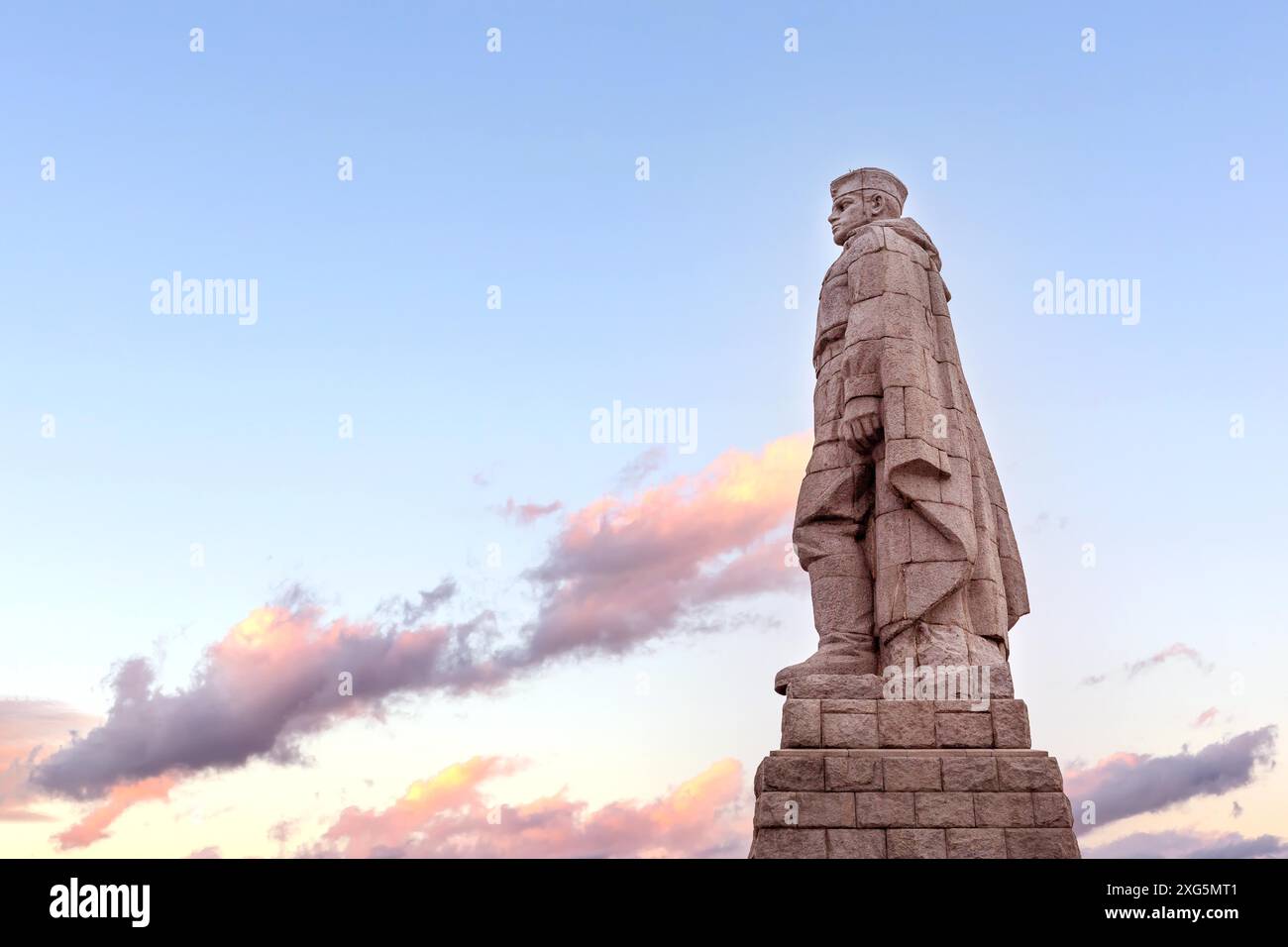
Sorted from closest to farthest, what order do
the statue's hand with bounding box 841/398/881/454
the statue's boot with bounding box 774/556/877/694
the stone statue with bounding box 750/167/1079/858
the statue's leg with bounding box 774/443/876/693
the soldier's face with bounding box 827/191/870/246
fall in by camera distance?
the stone statue with bounding box 750/167/1079/858 < the statue's boot with bounding box 774/556/877/694 < the statue's leg with bounding box 774/443/876/693 < the statue's hand with bounding box 841/398/881/454 < the soldier's face with bounding box 827/191/870/246

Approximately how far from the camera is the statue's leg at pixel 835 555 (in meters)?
12.5

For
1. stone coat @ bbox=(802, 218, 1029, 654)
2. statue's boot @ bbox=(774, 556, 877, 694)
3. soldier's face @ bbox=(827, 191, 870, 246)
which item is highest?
soldier's face @ bbox=(827, 191, 870, 246)

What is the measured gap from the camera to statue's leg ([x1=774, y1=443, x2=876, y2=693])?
491 inches

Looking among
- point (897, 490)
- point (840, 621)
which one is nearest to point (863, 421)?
point (897, 490)

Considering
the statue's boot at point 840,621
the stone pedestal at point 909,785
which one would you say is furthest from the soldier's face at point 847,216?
the stone pedestal at point 909,785

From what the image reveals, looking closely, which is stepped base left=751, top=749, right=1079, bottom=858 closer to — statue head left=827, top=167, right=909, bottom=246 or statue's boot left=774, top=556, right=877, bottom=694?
statue's boot left=774, top=556, right=877, bottom=694

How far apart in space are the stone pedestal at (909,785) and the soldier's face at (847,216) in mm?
5287

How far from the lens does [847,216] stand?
14.1m

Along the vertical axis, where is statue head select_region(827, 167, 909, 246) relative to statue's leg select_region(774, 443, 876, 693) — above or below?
above

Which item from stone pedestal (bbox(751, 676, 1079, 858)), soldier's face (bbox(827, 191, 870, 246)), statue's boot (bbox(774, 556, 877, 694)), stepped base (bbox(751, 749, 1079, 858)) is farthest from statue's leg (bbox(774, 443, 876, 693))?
soldier's face (bbox(827, 191, 870, 246))

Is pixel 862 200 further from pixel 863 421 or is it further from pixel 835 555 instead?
pixel 835 555
